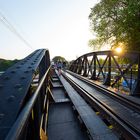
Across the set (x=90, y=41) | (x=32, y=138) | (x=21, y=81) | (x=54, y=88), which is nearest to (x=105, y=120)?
(x=32, y=138)

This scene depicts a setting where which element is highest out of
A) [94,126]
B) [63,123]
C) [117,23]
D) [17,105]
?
[117,23]

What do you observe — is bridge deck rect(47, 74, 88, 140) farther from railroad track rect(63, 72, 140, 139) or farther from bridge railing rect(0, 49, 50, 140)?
bridge railing rect(0, 49, 50, 140)

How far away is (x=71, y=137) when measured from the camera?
9.60ft

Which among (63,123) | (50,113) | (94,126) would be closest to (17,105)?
(94,126)

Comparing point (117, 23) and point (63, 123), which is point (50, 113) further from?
point (117, 23)

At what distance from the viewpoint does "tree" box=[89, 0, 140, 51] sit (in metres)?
18.1

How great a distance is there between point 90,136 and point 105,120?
2.90 ft

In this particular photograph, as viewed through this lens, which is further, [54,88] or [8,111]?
[54,88]

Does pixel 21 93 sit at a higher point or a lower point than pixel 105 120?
higher

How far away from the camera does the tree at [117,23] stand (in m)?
18.1

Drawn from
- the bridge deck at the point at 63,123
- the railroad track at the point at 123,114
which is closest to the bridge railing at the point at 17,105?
the bridge deck at the point at 63,123

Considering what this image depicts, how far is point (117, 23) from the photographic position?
21.5 m

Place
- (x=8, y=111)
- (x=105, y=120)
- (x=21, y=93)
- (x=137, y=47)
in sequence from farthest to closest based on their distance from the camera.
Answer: (x=137, y=47) < (x=105, y=120) < (x=21, y=93) < (x=8, y=111)

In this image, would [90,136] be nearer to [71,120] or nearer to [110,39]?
[71,120]
